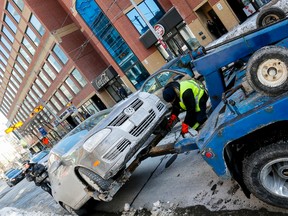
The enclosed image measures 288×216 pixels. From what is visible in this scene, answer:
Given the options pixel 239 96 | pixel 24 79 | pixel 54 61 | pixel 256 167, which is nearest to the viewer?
pixel 256 167

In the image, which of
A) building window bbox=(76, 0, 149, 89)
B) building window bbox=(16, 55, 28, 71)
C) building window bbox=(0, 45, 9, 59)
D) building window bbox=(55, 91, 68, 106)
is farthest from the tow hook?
building window bbox=(0, 45, 9, 59)

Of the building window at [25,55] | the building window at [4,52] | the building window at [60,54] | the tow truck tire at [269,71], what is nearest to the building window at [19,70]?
the building window at [4,52]

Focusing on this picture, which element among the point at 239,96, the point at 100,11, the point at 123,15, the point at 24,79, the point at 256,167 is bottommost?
the point at 256,167

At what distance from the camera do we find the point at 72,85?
3728 centimetres

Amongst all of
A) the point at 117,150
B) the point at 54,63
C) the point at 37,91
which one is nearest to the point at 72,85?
the point at 54,63

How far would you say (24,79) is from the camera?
46.7 m

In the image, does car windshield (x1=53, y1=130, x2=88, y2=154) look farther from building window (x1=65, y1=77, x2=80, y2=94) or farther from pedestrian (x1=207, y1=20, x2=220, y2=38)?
building window (x1=65, y1=77, x2=80, y2=94)

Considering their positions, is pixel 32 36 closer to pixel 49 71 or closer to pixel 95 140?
pixel 49 71

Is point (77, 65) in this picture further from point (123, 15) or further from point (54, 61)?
point (123, 15)

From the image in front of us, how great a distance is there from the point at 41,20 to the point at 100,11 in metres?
9.85

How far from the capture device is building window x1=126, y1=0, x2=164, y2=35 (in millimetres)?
23812

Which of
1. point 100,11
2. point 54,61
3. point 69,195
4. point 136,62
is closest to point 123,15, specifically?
point 100,11

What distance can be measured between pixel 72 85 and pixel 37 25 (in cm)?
840

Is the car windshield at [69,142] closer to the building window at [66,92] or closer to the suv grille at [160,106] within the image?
the suv grille at [160,106]
